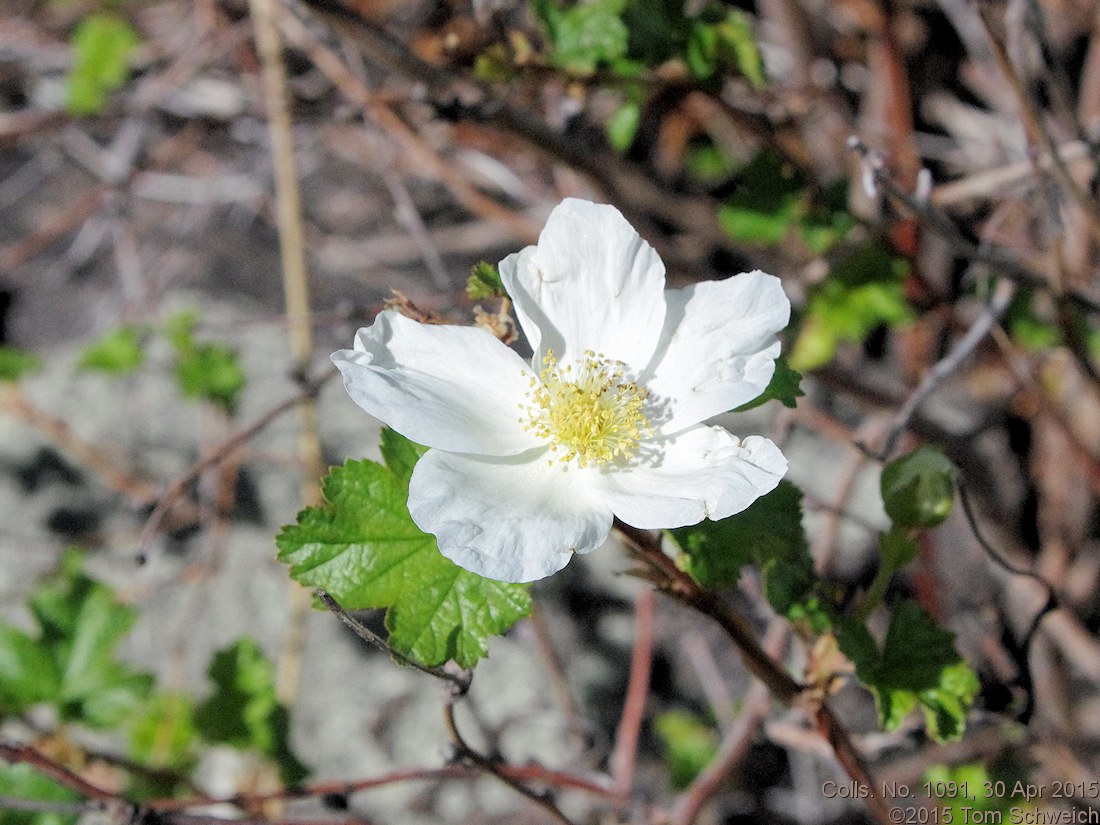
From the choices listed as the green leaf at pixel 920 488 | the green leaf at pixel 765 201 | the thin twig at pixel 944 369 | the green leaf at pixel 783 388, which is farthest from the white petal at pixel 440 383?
the green leaf at pixel 765 201

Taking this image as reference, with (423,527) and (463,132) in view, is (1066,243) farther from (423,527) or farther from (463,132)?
(423,527)

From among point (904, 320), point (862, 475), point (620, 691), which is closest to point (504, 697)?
point (620, 691)

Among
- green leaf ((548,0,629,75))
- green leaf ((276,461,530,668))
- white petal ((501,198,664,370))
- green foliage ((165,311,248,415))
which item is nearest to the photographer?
green leaf ((276,461,530,668))

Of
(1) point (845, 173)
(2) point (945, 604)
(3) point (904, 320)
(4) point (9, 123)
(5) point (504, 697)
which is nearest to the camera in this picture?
(3) point (904, 320)

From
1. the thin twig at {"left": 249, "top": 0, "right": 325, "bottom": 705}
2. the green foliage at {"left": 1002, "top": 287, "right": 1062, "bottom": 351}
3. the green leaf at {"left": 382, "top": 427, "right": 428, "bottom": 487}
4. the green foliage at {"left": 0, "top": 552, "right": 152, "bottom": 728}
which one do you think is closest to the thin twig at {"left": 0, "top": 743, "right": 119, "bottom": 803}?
the green foliage at {"left": 0, "top": 552, "right": 152, "bottom": 728}

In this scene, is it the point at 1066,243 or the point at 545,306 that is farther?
the point at 1066,243

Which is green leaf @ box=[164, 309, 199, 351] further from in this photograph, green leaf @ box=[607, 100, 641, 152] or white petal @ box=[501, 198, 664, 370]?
white petal @ box=[501, 198, 664, 370]
